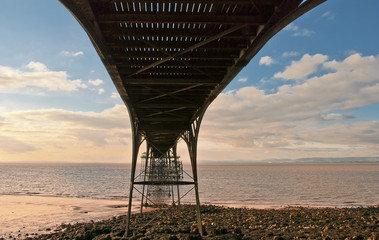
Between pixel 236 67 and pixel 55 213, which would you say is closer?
pixel 236 67

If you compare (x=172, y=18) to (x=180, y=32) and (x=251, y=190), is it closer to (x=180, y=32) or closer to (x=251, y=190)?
(x=180, y=32)

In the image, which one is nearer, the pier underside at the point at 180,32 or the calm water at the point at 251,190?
the pier underside at the point at 180,32

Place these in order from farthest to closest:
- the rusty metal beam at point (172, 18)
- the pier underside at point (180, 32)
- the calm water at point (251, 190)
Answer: the calm water at point (251, 190)
the rusty metal beam at point (172, 18)
the pier underside at point (180, 32)

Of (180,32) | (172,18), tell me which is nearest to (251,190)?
(180,32)

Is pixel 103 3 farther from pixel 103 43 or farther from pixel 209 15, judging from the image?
pixel 209 15

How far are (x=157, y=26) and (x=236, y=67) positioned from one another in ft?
6.85

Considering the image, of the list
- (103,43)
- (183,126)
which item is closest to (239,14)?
(103,43)

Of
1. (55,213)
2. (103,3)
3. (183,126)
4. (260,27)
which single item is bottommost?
(55,213)

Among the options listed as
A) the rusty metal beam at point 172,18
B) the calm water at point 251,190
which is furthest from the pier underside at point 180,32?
the calm water at point 251,190

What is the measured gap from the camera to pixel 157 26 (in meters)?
5.88

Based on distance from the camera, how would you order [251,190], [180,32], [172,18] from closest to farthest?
1. [172,18]
2. [180,32]
3. [251,190]

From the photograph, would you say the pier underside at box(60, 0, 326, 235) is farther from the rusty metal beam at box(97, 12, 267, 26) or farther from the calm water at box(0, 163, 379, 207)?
the calm water at box(0, 163, 379, 207)

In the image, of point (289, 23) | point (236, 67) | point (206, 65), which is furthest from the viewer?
point (206, 65)

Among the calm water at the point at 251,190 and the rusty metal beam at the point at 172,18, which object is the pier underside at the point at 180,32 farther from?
the calm water at the point at 251,190
